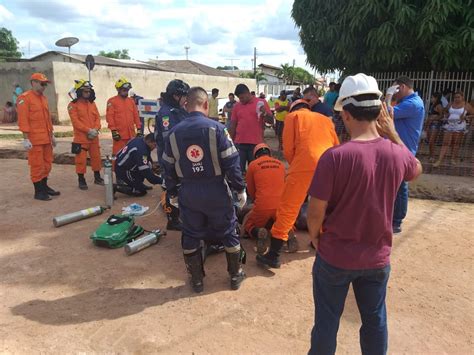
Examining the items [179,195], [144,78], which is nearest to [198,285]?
[179,195]

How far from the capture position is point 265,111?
6.82 metres

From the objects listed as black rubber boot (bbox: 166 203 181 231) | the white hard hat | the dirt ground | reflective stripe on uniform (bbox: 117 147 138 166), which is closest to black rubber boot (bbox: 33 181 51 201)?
the dirt ground

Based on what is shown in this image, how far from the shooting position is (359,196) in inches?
79.7

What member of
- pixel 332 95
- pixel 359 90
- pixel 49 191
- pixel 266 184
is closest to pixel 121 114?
pixel 49 191

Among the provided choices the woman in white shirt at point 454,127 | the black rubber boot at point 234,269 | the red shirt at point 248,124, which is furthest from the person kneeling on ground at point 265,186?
the woman in white shirt at point 454,127

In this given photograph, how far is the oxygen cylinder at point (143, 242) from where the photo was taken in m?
4.59

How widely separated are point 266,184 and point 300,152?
0.84 metres

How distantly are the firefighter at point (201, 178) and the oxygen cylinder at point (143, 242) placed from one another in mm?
1141

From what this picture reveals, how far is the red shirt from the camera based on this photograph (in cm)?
673

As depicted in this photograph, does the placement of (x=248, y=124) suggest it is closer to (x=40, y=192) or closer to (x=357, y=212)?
(x=40, y=192)

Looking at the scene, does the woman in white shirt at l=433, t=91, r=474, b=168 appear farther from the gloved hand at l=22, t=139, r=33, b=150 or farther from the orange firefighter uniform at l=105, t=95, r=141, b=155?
the gloved hand at l=22, t=139, r=33, b=150

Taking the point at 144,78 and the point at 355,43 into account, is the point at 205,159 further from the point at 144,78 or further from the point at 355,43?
the point at 144,78

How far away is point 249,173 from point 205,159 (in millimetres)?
1470

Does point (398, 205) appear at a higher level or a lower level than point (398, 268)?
higher
